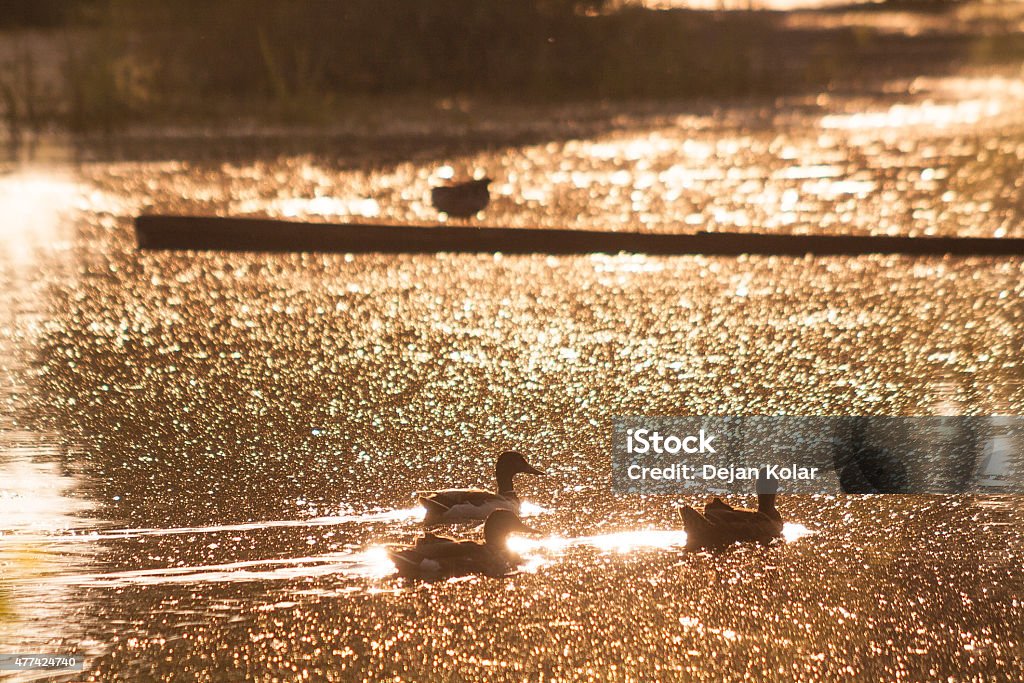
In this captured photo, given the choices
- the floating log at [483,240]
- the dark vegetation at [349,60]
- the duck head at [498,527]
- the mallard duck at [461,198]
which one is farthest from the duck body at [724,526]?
the dark vegetation at [349,60]

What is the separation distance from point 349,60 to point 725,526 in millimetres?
16278

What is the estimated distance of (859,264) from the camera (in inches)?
393

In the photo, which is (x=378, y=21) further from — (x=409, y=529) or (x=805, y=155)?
(x=409, y=529)

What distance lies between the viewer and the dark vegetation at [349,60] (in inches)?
762

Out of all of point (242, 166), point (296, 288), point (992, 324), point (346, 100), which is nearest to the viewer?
point (992, 324)

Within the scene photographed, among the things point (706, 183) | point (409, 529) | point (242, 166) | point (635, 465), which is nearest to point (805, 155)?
point (706, 183)

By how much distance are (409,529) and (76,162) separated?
10800 mm

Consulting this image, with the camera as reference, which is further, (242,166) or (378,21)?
(378,21)

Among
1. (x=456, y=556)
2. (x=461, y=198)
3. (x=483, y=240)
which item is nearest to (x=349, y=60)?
(x=461, y=198)

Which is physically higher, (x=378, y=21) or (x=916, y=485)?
(x=378, y=21)

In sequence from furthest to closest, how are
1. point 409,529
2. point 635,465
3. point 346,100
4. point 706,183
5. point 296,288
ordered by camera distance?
1. point 346,100
2. point 706,183
3. point 296,288
4. point 635,465
5. point 409,529

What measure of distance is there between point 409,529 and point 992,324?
3975 mm

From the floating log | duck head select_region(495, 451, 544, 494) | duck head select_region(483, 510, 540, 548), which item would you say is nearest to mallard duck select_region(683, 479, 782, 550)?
duck head select_region(483, 510, 540, 548)

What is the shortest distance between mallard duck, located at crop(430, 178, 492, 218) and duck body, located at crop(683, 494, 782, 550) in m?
6.53
